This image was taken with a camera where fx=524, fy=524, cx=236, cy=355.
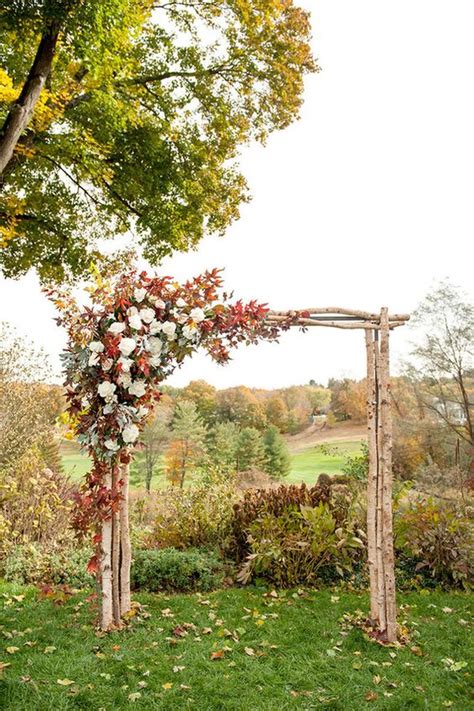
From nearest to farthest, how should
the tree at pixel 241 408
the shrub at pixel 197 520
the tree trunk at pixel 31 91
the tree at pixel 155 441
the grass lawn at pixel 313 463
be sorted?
the shrub at pixel 197 520 → the tree trunk at pixel 31 91 → the tree at pixel 155 441 → the tree at pixel 241 408 → the grass lawn at pixel 313 463

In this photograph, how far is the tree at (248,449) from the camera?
16.7 meters

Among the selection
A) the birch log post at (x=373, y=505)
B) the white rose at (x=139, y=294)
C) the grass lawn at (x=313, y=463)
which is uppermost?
the white rose at (x=139, y=294)

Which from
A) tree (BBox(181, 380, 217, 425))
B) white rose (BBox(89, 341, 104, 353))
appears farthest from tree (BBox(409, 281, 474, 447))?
white rose (BBox(89, 341, 104, 353))

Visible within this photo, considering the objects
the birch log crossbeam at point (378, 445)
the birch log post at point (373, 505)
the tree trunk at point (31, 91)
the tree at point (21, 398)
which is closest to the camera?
the birch log crossbeam at point (378, 445)

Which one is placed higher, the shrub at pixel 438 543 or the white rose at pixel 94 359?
the white rose at pixel 94 359

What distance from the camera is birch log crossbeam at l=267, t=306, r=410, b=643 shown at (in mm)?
4410

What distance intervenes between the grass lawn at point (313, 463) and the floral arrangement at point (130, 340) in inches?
586

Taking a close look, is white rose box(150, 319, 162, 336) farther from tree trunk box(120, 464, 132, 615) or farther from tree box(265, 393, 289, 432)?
tree box(265, 393, 289, 432)

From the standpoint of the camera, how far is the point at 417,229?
1098 cm

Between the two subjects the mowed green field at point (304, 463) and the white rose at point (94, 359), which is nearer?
the white rose at point (94, 359)

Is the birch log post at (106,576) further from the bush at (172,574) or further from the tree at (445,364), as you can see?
the tree at (445,364)

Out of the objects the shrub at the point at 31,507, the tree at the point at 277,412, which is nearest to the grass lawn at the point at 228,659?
the shrub at the point at 31,507

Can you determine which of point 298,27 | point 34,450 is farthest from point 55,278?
point 298,27

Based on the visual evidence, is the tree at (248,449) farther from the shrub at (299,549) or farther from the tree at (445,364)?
the shrub at (299,549)
